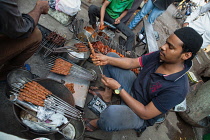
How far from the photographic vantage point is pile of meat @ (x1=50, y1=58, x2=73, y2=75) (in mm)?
3266

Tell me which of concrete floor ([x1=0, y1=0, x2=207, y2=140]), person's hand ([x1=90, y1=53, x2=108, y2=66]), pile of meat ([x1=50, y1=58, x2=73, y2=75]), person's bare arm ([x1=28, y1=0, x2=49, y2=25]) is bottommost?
concrete floor ([x1=0, y1=0, x2=207, y2=140])

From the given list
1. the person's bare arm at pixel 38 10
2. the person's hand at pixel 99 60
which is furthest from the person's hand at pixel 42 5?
the person's hand at pixel 99 60

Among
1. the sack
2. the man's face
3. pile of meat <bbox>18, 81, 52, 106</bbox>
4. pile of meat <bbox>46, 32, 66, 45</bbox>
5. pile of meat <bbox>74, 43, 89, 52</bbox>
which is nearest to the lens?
pile of meat <bbox>18, 81, 52, 106</bbox>

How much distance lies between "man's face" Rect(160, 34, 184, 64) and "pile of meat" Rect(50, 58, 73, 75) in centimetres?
211

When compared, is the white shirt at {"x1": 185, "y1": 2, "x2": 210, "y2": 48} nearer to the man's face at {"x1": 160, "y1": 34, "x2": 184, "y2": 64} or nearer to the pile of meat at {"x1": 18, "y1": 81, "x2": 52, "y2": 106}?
the man's face at {"x1": 160, "y1": 34, "x2": 184, "y2": 64}

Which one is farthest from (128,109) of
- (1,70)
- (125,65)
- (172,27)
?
(172,27)

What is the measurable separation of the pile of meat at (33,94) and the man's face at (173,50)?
2.17 m

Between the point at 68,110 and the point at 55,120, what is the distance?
0.26 metres

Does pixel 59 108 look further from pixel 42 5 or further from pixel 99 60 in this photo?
pixel 42 5

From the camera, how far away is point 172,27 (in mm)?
10961

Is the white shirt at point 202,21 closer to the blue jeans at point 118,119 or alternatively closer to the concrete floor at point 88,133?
the concrete floor at point 88,133

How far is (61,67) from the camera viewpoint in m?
3.33

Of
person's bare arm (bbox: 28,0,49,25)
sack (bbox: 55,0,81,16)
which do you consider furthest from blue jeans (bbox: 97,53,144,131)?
sack (bbox: 55,0,81,16)

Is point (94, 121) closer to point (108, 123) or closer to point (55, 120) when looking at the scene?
point (108, 123)
